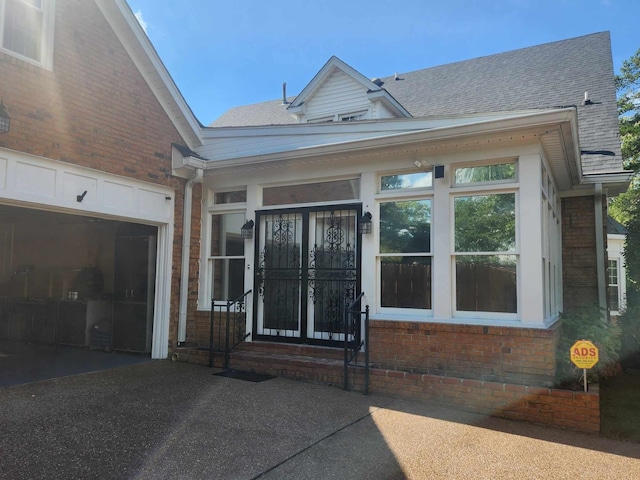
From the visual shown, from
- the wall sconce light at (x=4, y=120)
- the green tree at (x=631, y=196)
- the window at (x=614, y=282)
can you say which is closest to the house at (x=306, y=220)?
the wall sconce light at (x=4, y=120)

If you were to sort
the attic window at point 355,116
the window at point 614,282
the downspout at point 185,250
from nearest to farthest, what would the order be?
the downspout at point 185,250 → the attic window at point 355,116 → the window at point 614,282

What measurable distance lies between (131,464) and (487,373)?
12.6ft

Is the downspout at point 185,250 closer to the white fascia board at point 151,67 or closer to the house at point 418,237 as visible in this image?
the house at point 418,237

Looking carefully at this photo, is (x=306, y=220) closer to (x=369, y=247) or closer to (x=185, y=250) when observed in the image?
(x=369, y=247)

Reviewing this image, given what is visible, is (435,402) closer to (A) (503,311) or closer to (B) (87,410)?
(A) (503,311)

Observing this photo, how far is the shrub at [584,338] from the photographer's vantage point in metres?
4.91

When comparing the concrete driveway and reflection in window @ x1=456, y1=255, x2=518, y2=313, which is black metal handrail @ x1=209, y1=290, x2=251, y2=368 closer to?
the concrete driveway

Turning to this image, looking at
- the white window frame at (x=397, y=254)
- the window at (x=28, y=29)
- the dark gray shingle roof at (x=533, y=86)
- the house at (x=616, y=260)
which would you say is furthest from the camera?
the house at (x=616, y=260)

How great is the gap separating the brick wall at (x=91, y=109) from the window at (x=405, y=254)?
3.39 metres

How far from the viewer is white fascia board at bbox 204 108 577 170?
16.1ft

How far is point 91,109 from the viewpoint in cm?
607

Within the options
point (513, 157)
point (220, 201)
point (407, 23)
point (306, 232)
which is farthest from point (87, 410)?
point (407, 23)

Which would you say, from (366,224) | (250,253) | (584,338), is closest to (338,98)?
(250,253)

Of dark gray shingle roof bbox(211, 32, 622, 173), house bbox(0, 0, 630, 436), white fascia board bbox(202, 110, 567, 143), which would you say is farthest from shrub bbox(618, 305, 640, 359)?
white fascia board bbox(202, 110, 567, 143)
